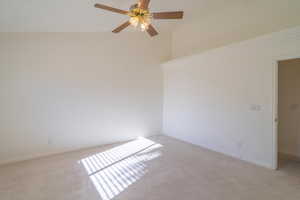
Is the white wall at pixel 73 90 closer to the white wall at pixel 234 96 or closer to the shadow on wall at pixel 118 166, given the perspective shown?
the shadow on wall at pixel 118 166

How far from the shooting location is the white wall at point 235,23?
293cm

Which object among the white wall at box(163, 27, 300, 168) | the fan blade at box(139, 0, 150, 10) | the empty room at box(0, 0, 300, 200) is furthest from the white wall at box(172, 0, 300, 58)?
the fan blade at box(139, 0, 150, 10)

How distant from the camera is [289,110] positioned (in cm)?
370

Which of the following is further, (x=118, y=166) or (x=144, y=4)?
(x=118, y=166)

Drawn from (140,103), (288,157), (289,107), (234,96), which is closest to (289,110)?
(289,107)

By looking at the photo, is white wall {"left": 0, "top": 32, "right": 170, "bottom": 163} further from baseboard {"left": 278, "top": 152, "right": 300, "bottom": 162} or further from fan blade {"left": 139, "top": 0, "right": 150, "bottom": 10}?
baseboard {"left": 278, "top": 152, "right": 300, "bottom": 162}

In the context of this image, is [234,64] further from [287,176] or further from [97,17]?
[97,17]

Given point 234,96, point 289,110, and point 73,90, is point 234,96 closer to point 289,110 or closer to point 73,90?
point 289,110

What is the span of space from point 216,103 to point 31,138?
4.31 m

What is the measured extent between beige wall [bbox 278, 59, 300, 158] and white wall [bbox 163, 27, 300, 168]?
4.19ft

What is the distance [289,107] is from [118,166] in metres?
4.15

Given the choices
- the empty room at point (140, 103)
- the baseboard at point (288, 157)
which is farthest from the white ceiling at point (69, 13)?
the baseboard at point (288, 157)

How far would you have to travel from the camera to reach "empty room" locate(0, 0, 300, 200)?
2.43m

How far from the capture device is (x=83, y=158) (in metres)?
3.41
